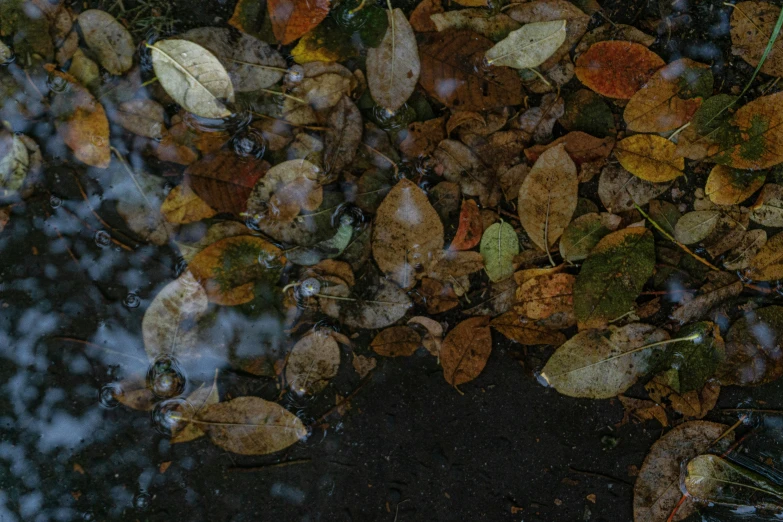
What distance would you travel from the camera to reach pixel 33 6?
74.0 inches

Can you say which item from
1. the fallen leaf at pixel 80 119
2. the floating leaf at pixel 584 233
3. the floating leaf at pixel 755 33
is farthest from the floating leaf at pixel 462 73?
the fallen leaf at pixel 80 119

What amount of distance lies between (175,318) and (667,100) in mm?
2040

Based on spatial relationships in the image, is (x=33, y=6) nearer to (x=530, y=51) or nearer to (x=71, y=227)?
(x=71, y=227)

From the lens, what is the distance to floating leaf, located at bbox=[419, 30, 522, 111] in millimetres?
1918

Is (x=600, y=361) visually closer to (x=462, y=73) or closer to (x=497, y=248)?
(x=497, y=248)

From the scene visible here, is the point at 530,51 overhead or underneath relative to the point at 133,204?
overhead

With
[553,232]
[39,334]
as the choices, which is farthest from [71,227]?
[553,232]

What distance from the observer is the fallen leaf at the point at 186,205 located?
1.91 m

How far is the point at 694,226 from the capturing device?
78.9 inches

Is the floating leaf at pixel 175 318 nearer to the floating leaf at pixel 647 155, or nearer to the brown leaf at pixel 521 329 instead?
the brown leaf at pixel 521 329

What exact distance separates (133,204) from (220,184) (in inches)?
13.7

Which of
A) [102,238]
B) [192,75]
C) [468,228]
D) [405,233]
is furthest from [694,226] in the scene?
[102,238]

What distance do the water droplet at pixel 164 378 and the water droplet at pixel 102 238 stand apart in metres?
0.48

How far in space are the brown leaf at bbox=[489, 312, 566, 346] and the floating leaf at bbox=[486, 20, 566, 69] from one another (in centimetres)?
96
